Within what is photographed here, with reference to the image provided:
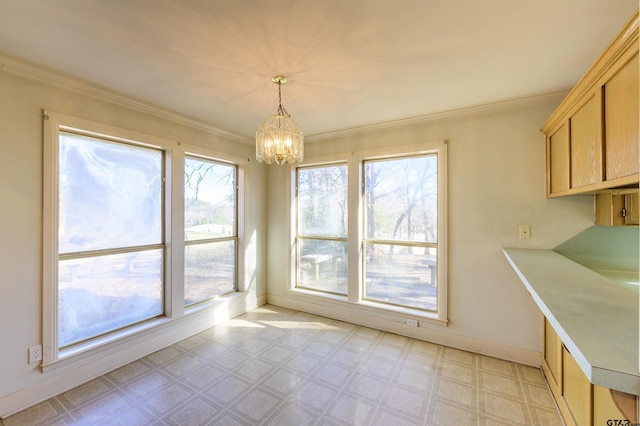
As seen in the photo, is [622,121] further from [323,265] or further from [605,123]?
[323,265]

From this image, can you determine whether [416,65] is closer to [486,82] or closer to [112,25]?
[486,82]

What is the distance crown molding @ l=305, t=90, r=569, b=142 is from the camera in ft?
7.86

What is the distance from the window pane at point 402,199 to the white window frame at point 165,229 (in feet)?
5.92

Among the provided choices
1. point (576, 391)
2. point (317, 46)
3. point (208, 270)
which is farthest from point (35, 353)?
point (576, 391)

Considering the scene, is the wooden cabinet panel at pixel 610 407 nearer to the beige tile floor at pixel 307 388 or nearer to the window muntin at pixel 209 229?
the beige tile floor at pixel 307 388

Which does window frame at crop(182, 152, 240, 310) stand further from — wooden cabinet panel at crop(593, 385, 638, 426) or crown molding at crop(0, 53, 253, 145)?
wooden cabinet panel at crop(593, 385, 638, 426)

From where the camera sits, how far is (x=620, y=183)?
1.27 metres

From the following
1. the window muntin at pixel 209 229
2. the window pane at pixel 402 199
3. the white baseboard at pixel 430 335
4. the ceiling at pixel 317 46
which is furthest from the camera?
the window muntin at pixel 209 229

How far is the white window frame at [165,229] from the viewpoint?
6.72ft

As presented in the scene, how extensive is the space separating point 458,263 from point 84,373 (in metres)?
3.60

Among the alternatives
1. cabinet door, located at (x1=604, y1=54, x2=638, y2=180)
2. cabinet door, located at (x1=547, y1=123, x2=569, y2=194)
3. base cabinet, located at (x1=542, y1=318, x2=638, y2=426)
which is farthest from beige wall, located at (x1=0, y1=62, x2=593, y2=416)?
cabinet door, located at (x1=604, y1=54, x2=638, y2=180)

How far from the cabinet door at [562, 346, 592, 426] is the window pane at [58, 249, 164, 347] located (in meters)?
3.53

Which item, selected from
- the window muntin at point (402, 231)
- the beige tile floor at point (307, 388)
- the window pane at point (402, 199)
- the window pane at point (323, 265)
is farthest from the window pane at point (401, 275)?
the beige tile floor at point (307, 388)

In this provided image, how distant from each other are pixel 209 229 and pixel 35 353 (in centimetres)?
182
